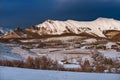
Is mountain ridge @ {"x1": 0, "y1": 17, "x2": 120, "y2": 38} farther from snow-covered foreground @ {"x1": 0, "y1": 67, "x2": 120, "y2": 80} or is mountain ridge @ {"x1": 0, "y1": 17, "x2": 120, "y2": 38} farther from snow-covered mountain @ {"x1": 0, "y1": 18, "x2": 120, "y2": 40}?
snow-covered foreground @ {"x1": 0, "y1": 67, "x2": 120, "y2": 80}

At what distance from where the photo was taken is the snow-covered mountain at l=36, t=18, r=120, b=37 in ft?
511

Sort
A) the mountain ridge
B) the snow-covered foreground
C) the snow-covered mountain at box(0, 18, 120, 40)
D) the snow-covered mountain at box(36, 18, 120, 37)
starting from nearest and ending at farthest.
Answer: the snow-covered foreground, the snow-covered mountain at box(0, 18, 120, 40), the mountain ridge, the snow-covered mountain at box(36, 18, 120, 37)

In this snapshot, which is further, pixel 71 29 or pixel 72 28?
pixel 71 29

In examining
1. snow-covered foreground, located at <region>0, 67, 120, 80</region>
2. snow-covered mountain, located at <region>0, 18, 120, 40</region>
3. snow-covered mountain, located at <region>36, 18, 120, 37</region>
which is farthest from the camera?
snow-covered mountain, located at <region>36, 18, 120, 37</region>

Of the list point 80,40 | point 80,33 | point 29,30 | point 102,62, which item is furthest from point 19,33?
point 102,62

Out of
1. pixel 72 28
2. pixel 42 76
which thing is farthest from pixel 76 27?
pixel 42 76

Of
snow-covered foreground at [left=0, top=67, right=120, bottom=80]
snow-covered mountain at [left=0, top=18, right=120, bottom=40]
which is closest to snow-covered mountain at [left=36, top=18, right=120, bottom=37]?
snow-covered mountain at [left=0, top=18, right=120, bottom=40]

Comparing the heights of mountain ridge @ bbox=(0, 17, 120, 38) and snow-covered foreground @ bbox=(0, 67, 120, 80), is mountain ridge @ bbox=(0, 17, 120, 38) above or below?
above

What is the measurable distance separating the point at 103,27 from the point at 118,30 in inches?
390

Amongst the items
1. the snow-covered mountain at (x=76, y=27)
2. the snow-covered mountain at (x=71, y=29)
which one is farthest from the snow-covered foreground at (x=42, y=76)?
the snow-covered mountain at (x=76, y=27)

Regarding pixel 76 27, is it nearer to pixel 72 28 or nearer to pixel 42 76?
pixel 72 28

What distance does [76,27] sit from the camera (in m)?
160

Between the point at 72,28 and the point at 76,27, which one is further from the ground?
the point at 76,27

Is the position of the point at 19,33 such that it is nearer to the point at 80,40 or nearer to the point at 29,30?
the point at 29,30
